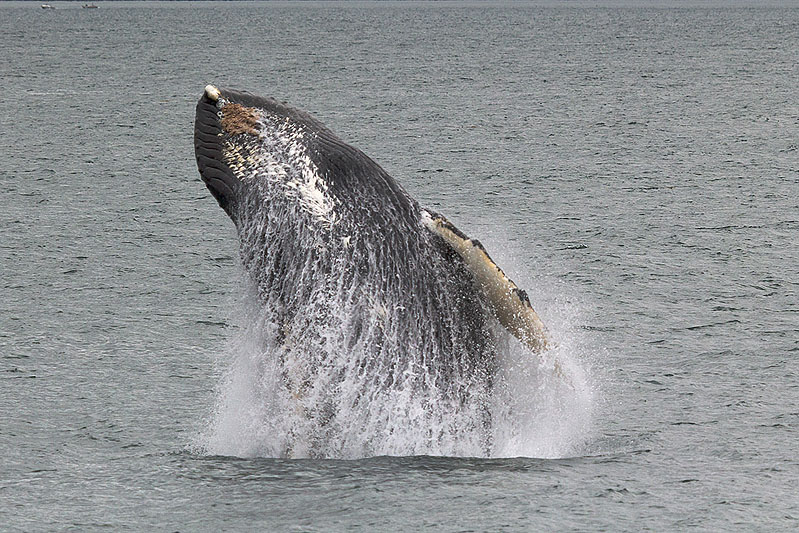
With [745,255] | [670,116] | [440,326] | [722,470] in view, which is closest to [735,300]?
[745,255]

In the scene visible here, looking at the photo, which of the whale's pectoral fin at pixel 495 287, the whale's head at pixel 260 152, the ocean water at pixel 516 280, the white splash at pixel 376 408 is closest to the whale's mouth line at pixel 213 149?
the whale's head at pixel 260 152

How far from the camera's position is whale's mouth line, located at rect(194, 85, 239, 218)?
12664 mm

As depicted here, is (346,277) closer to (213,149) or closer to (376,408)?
(376,408)

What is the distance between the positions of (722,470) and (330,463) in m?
4.26

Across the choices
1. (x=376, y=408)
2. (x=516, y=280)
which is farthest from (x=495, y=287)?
(x=516, y=280)

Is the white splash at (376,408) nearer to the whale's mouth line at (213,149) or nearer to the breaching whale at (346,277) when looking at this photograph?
the breaching whale at (346,277)

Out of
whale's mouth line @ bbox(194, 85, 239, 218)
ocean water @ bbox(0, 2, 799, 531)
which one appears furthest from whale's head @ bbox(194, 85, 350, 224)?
ocean water @ bbox(0, 2, 799, 531)

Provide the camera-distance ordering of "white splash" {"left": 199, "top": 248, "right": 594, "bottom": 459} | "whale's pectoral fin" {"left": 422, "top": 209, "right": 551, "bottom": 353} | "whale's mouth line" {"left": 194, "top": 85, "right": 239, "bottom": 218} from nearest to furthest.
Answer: "whale's pectoral fin" {"left": 422, "top": 209, "right": 551, "bottom": 353} < "whale's mouth line" {"left": 194, "top": 85, "right": 239, "bottom": 218} < "white splash" {"left": 199, "top": 248, "right": 594, "bottom": 459}

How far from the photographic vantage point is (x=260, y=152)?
12.6m

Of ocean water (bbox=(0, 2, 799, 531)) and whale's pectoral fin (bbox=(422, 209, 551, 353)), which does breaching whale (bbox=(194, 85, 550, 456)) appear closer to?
whale's pectoral fin (bbox=(422, 209, 551, 353))

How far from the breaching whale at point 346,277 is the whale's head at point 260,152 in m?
0.01

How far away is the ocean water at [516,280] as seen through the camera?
12.5 metres

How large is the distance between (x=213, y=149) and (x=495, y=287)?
10.2 feet

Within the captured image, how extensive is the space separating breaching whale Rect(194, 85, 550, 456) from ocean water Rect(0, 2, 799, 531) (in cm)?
70
